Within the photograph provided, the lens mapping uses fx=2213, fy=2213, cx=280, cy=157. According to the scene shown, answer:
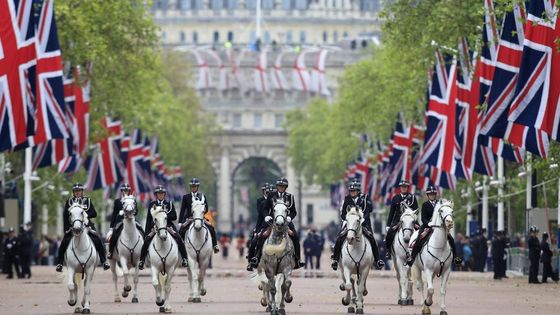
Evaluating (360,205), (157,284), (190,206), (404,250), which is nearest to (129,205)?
(157,284)

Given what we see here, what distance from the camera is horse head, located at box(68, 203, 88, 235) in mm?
43562

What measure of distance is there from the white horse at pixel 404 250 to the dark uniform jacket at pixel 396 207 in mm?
146

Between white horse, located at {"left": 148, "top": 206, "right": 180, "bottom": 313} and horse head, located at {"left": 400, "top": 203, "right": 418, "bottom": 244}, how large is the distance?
5.52m

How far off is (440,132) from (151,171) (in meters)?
43.0

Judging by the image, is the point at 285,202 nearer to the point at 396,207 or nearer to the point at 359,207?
the point at 359,207

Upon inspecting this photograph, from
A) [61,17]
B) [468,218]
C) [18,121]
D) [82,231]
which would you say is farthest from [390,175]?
[82,231]

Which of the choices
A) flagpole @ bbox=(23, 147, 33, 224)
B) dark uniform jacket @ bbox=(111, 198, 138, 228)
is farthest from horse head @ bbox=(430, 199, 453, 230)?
flagpole @ bbox=(23, 147, 33, 224)

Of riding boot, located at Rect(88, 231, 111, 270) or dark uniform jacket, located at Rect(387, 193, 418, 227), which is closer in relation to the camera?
riding boot, located at Rect(88, 231, 111, 270)

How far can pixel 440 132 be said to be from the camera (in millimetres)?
72500

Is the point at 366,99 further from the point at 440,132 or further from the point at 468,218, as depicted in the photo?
the point at 440,132

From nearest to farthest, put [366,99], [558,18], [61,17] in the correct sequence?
[558,18] < [61,17] < [366,99]

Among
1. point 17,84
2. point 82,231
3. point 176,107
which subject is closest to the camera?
point 82,231

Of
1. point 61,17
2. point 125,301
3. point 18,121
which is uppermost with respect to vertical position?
point 61,17

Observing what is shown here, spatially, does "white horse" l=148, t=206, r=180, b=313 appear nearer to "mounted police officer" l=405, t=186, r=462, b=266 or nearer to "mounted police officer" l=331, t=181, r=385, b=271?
"mounted police officer" l=331, t=181, r=385, b=271
